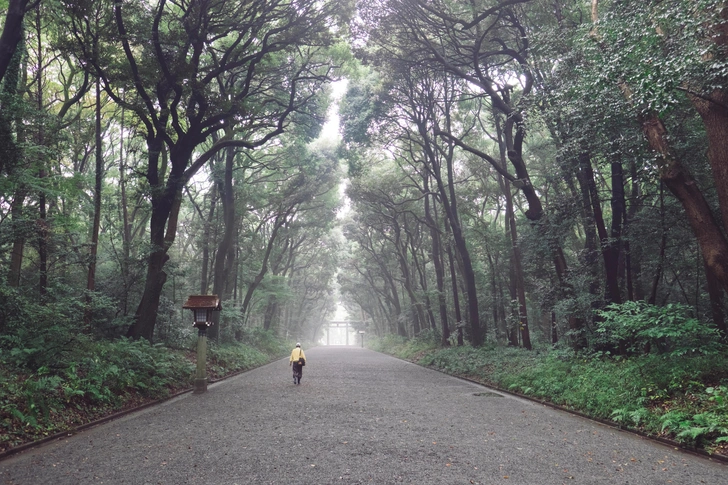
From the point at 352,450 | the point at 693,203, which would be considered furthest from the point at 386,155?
the point at 352,450

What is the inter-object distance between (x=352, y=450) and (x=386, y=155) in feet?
59.1

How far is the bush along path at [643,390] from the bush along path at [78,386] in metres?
8.38

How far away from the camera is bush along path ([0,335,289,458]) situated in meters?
5.66

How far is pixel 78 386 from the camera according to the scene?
711 centimetres

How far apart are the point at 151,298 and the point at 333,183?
1407 cm

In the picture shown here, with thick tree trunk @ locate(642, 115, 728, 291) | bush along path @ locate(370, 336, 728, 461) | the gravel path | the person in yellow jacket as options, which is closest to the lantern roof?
the person in yellow jacket

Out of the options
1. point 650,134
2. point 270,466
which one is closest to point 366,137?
point 650,134

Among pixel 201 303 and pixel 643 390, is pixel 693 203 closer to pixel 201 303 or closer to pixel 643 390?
pixel 643 390

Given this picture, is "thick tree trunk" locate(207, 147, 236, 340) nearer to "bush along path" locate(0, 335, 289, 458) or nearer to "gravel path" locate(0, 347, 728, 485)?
"bush along path" locate(0, 335, 289, 458)

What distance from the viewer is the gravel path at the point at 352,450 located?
14.1 ft

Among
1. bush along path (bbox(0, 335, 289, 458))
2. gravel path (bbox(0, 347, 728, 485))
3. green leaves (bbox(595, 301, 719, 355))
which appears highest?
green leaves (bbox(595, 301, 719, 355))

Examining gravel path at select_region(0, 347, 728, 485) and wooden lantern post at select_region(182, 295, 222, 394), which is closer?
gravel path at select_region(0, 347, 728, 485)

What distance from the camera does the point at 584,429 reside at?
21.8 ft

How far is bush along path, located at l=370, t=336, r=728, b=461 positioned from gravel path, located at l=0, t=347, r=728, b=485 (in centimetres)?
35
